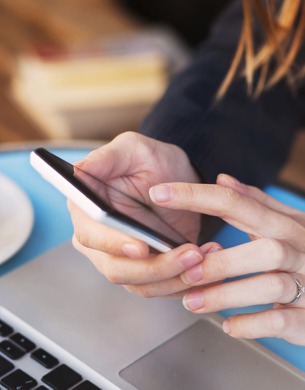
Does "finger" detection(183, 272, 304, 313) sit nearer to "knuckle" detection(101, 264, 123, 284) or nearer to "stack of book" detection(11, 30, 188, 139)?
"knuckle" detection(101, 264, 123, 284)

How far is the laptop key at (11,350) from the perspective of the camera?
56 centimetres

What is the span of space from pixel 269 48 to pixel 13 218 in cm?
38

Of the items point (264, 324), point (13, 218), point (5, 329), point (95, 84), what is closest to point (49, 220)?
point (13, 218)

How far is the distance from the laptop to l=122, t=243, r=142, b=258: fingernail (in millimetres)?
94

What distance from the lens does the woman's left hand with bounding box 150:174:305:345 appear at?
1.77ft

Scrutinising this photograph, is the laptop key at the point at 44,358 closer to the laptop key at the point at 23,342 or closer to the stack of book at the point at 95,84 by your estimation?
the laptop key at the point at 23,342

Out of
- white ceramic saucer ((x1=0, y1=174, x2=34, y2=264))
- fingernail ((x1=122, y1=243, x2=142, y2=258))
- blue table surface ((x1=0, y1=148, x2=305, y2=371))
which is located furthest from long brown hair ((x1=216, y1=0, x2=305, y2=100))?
fingernail ((x1=122, y1=243, x2=142, y2=258))

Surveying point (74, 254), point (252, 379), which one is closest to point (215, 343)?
point (252, 379)

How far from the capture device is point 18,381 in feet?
1.76

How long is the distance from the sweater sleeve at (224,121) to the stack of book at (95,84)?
0.91 meters

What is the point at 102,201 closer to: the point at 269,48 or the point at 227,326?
the point at 227,326

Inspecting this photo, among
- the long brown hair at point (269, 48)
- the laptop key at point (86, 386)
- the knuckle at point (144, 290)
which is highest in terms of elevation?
the long brown hair at point (269, 48)

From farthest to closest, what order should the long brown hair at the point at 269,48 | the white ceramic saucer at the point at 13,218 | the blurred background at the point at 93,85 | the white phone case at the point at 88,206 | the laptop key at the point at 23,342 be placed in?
the blurred background at the point at 93,85 < the long brown hair at the point at 269,48 < the white ceramic saucer at the point at 13,218 < the laptop key at the point at 23,342 < the white phone case at the point at 88,206

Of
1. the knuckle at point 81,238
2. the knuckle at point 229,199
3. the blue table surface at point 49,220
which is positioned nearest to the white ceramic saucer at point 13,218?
the blue table surface at point 49,220
